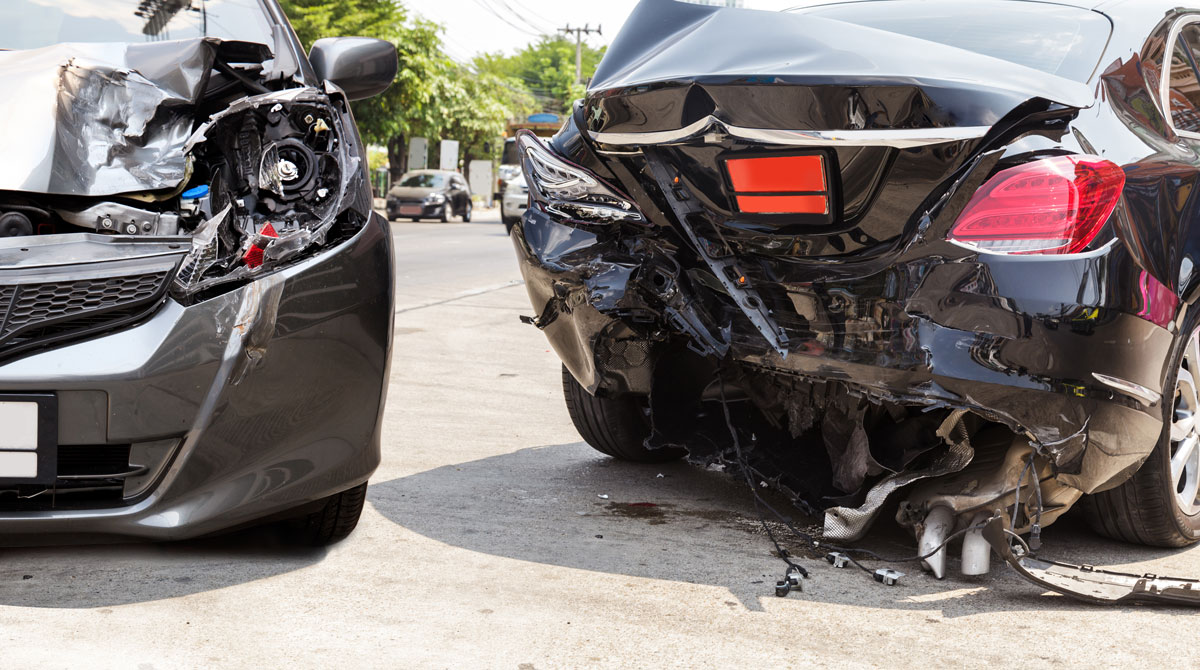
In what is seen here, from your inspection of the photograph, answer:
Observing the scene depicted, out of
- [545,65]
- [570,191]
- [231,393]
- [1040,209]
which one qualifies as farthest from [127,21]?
[545,65]

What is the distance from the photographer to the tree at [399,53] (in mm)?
26688

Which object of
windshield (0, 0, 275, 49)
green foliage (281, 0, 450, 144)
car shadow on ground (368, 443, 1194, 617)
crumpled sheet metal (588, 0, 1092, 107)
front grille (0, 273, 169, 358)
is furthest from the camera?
green foliage (281, 0, 450, 144)

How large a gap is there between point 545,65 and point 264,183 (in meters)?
98.3

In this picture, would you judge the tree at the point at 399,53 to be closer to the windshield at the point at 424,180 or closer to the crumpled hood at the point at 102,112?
the windshield at the point at 424,180

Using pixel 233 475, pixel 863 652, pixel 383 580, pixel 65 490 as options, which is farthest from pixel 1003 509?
pixel 65 490

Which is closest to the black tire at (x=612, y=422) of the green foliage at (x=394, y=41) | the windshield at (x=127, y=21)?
the windshield at (x=127, y=21)

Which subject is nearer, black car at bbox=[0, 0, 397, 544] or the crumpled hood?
black car at bbox=[0, 0, 397, 544]

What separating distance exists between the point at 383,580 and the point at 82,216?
A: 1097 mm

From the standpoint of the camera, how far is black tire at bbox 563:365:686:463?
4207mm

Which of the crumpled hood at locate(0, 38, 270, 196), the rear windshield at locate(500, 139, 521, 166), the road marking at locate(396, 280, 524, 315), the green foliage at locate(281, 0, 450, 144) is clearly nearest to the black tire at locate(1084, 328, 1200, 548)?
the rear windshield at locate(500, 139, 521, 166)

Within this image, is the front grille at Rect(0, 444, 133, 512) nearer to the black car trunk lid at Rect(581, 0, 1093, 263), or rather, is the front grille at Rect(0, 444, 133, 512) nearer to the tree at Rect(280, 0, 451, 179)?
the black car trunk lid at Rect(581, 0, 1093, 263)

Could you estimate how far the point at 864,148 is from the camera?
2.87 metres

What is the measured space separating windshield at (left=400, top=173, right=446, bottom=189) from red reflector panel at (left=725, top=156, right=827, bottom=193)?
28.5 metres

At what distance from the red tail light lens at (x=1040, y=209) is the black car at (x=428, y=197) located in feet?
93.1
